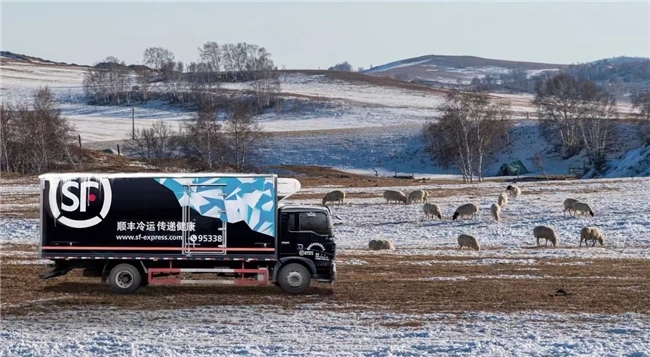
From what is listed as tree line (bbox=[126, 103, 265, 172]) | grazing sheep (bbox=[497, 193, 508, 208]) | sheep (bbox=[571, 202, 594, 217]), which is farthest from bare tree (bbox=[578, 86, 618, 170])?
sheep (bbox=[571, 202, 594, 217])

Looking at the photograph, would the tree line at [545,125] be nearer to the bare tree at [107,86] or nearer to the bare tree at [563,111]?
the bare tree at [563,111]

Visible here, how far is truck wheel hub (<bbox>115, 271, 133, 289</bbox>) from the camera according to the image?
2245cm

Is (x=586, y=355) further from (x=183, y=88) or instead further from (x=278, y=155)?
(x=183, y=88)

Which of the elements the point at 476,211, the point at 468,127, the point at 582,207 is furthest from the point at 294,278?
the point at 468,127

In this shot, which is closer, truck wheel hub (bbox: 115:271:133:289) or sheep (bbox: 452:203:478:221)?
truck wheel hub (bbox: 115:271:133:289)

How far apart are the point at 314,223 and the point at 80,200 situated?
224 inches

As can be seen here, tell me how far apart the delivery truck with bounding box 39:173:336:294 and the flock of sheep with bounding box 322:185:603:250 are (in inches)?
543

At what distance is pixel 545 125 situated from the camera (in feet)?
369

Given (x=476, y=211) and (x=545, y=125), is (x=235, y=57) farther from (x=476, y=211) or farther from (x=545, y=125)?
(x=476, y=211)

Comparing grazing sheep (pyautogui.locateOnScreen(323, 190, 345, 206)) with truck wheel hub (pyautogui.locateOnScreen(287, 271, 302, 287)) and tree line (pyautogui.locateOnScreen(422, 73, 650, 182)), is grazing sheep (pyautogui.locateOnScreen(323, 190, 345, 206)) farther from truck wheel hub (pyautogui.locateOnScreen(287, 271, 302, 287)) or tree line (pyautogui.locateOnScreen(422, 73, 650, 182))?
tree line (pyautogui.locateOnScreen(422, 73, 650, 182))

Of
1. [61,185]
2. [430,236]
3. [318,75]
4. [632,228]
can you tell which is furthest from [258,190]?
[318,75]

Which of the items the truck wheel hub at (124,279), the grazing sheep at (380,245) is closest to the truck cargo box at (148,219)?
the truck wheel hub at (124,279)

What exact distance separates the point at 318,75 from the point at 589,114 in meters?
97.2

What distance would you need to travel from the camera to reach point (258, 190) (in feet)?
73.6
